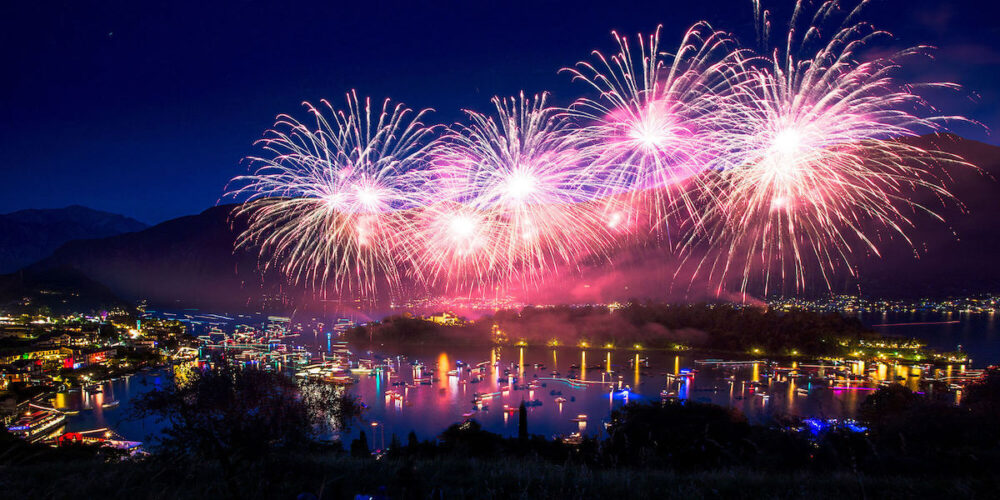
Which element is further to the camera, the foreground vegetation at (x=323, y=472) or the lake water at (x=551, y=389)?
the lake water at (x=551, y=389)

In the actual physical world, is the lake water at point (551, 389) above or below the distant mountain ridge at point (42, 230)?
below

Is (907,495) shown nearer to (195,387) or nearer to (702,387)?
(195,387)

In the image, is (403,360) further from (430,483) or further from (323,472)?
(430,483)

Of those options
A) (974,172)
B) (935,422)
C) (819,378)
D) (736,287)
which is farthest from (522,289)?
(935,422)

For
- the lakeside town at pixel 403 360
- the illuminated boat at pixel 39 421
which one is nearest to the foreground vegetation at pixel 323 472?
the lakeside town at pixel 403 360

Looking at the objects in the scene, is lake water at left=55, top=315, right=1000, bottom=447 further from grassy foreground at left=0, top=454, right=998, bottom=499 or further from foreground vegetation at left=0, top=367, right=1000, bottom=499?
grassy foreground at left=0, top=454, right=998, bottom=499

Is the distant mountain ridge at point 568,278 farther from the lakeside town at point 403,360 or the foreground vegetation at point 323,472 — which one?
the foreground vegetation at point 323,472
